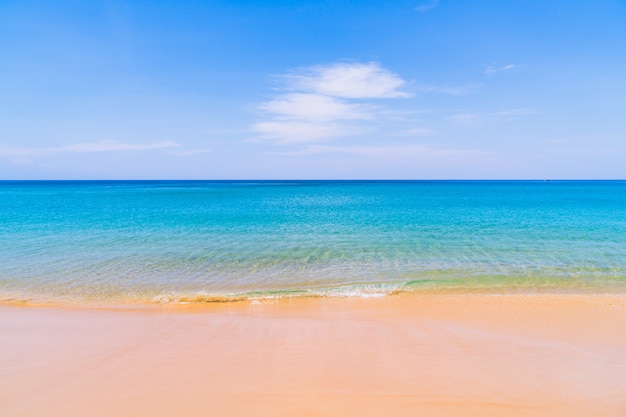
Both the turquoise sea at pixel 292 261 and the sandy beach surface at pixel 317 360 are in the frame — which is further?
the turquoise sea at pixel 292 261

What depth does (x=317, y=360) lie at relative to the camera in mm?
6703

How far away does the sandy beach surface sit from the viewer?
17.5ft

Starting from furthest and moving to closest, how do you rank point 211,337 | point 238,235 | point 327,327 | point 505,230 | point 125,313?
point 505,230 < point 238,235 < point 125,313 < point 327,327 < point 211,337

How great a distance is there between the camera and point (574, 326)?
8414mm

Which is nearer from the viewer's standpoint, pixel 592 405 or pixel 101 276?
pixel 592 405

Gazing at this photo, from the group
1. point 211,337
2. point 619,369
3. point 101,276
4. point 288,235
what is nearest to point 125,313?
point 211,337

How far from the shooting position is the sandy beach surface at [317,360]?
5.34 metres

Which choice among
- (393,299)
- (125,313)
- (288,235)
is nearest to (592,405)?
(393,299)

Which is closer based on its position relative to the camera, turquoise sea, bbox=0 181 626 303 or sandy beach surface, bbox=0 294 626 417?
sandy beach surface, bbox=0 294 626 417

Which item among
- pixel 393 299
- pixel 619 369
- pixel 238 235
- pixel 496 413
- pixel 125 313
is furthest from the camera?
pixel 238 235

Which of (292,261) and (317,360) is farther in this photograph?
(292,261)

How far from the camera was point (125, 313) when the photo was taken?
965cm

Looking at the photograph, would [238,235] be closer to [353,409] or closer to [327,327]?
[327,327]

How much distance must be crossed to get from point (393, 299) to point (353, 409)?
601cm
